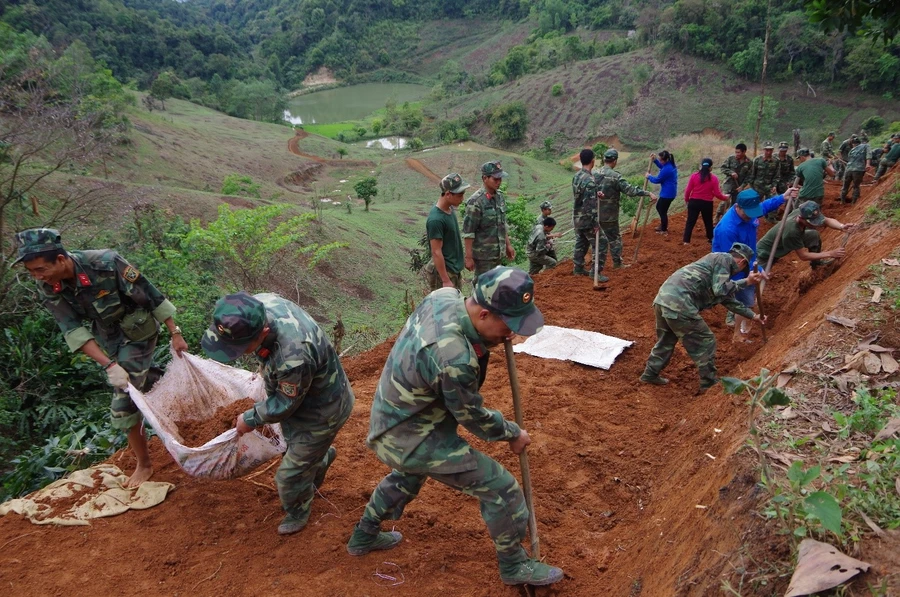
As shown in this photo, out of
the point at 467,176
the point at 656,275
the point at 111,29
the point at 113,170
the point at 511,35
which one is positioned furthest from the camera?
the point at 511,35

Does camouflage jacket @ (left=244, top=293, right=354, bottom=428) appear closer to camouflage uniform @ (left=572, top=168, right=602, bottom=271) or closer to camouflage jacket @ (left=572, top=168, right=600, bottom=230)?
camouflage uniform @ (left=572, top=168, right=602, bottom=271)

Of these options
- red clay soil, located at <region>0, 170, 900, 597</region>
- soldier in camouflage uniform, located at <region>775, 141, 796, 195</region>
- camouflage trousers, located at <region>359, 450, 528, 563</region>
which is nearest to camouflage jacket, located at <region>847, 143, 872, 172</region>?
soldier in camouflage uniform, located at <region>775, 141, 796, 195</region>

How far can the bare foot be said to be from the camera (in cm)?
391

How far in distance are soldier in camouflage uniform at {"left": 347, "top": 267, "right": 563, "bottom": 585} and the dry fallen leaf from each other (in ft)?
4.09

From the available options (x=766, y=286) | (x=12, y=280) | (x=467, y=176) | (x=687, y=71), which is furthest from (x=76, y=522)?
(x=687, y=71)

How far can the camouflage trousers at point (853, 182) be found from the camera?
10328 millimetres

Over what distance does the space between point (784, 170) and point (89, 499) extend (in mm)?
11009

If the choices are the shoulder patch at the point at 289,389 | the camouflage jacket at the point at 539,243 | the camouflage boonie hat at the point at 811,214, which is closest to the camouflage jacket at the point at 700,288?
the camouflage boonie hat at the point at 811,214

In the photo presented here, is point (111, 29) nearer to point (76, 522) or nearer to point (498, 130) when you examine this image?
point (498, 130)

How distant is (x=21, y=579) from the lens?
125 inches

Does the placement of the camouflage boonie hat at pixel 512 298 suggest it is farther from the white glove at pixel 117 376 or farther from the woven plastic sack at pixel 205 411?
the white glove at pixel 117 376

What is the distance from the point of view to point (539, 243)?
31.2 ft

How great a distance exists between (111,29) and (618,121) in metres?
51.5

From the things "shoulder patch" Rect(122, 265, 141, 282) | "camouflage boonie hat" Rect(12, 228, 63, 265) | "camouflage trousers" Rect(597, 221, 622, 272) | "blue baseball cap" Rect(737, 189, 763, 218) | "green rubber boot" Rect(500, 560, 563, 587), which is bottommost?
"camouflage trousers" Rect(597, 221, 622, 272)
